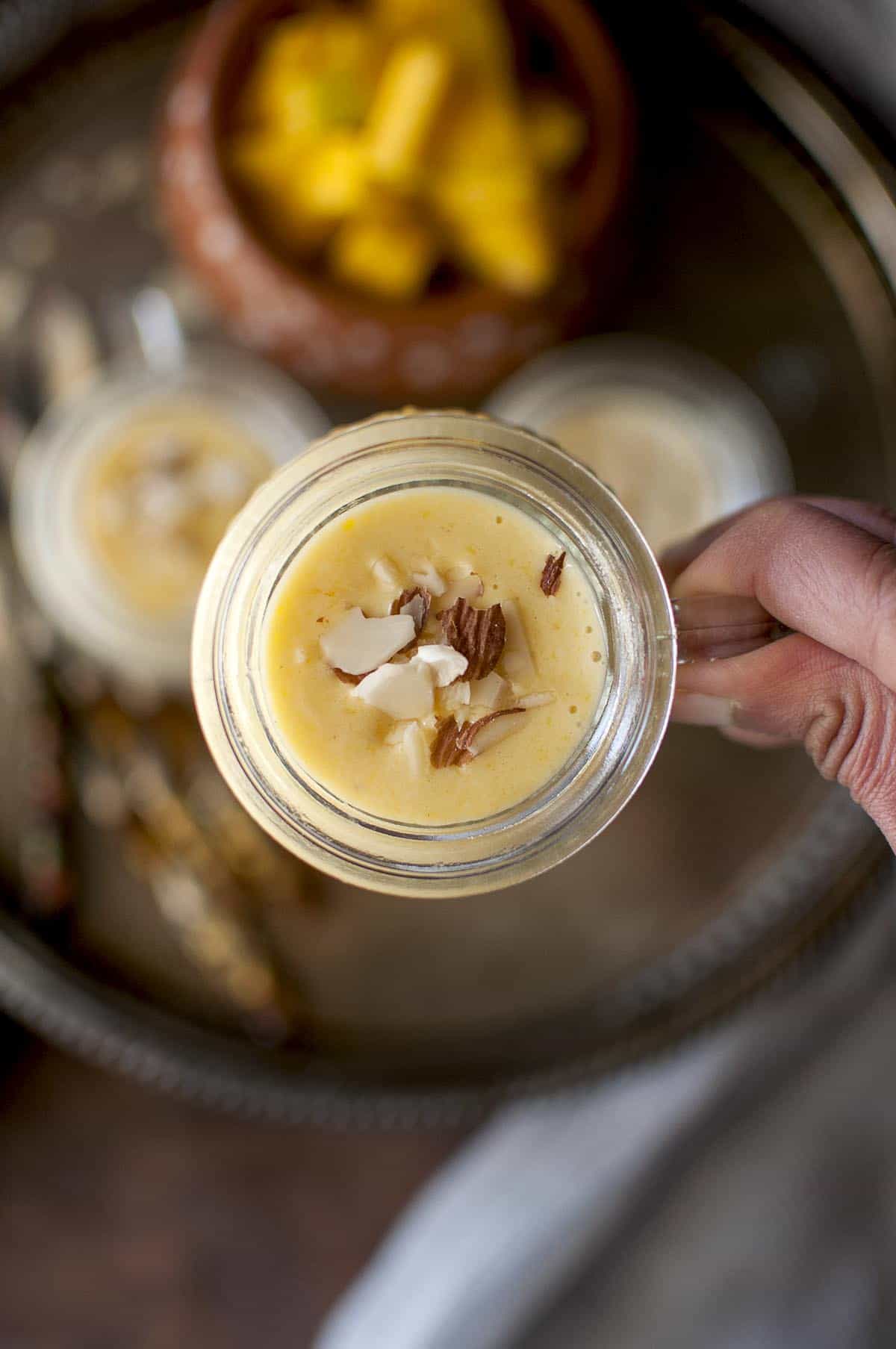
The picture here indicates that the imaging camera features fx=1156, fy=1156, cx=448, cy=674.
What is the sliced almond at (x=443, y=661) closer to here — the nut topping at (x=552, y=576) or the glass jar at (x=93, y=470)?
the nut topping at (x=552, y=576)

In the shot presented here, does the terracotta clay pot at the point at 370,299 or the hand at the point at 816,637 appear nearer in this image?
the hand at the point at 816,637

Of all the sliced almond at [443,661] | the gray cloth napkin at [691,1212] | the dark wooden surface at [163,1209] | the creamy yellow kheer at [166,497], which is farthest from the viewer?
the dark wooden surface at [163,1209]

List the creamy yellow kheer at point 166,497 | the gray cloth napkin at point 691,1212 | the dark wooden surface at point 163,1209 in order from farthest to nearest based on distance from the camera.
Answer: the dark wooden surface at point 163,1209 < the gray cloth napkin at point 691,1212 < the creamy yellow kheer at point 166,497

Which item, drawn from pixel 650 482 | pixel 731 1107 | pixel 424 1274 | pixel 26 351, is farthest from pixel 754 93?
pixel 424 1274

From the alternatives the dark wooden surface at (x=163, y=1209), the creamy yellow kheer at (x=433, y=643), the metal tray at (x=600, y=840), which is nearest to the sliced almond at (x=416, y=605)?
the creamy yellow kheer at (x=433, y=643)

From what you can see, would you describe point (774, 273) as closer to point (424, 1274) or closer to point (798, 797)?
point (798, 797)

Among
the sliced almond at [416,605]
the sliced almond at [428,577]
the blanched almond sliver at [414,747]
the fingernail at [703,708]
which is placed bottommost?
the blanched almond sliver at [414,747]

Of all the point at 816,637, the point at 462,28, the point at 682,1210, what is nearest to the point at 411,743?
the point at 816,637
